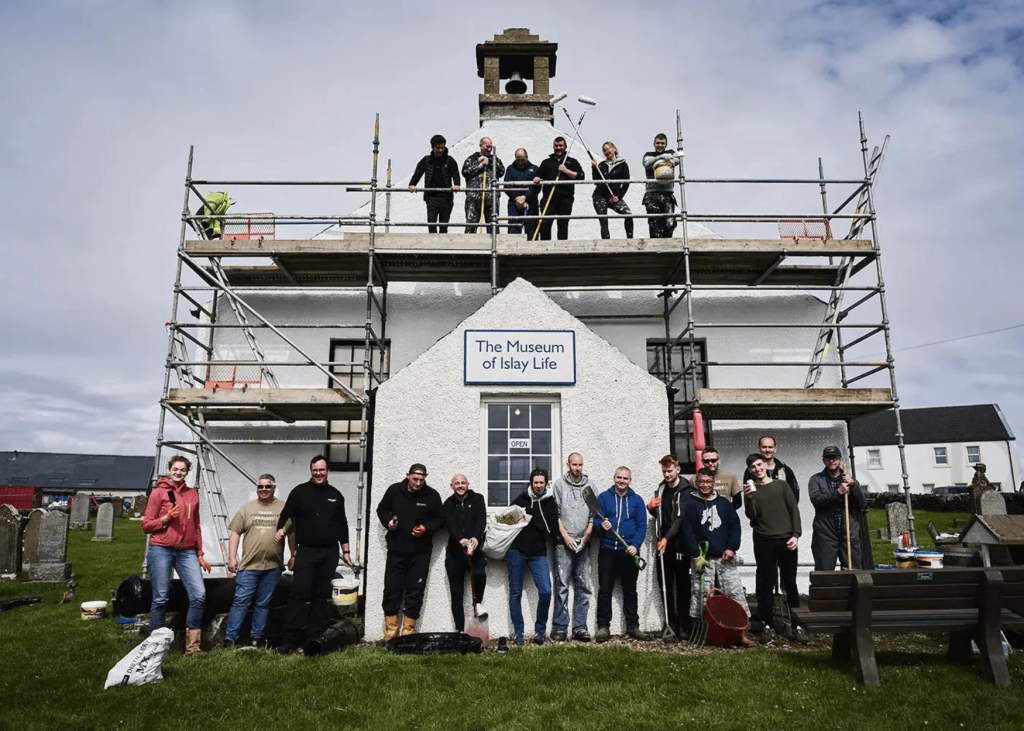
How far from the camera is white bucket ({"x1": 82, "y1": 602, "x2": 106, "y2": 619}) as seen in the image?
882cm

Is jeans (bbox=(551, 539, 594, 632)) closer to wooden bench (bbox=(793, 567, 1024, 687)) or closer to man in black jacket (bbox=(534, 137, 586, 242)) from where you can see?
wooden bench (bbox=(793, 567, 1024, 687))

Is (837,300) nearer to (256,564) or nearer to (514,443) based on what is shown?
(514,443)

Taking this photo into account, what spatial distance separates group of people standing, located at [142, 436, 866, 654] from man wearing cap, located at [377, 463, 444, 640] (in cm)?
1

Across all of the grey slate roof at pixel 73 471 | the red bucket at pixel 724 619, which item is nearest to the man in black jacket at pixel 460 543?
the red bucket at pixel 724 619

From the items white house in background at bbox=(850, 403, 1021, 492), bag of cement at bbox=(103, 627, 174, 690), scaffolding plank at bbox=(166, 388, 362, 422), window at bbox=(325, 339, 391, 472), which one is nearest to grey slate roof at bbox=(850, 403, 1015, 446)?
white house in background at bbox=(850, 403, 1021, 492)

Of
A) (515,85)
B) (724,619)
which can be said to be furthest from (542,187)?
(724,619)

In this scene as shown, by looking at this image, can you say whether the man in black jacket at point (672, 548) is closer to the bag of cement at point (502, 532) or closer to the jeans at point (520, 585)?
the jeans at point (520, 585)

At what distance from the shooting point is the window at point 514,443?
8.05m

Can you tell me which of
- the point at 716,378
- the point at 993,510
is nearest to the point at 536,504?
the point at 716,378

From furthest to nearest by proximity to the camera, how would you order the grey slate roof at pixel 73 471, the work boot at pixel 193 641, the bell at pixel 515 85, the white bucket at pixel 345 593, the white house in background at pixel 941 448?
the grey slate roof at pixel 73 471
the white house in background at pixel 941 448
the bell at pixel 515 85
the white bucket at pixel 345 593
the work boot at pixel 193 641

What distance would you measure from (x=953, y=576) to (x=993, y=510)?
8.15 m

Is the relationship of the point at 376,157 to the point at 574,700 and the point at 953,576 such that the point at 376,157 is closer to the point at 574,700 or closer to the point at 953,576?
the point at 574,700

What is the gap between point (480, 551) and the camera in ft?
24.2

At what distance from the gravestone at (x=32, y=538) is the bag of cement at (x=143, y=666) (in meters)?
8.19
